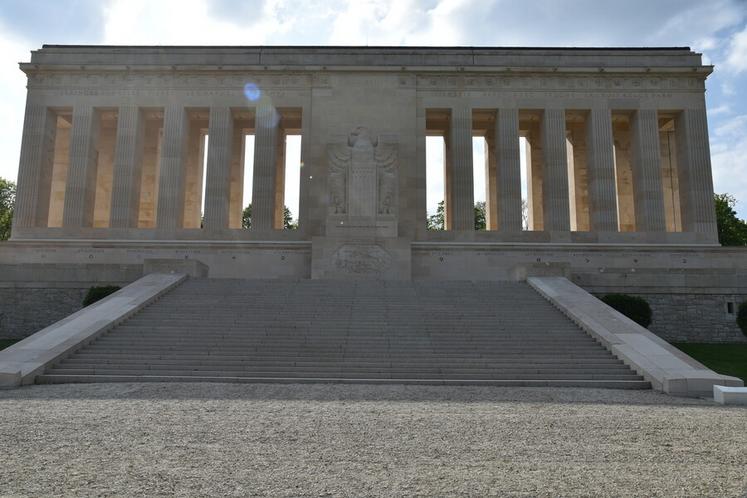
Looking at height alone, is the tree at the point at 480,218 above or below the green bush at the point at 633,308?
above

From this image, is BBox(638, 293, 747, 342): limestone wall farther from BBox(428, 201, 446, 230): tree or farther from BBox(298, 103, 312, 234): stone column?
BBox(428, 201, 446, 230): tree

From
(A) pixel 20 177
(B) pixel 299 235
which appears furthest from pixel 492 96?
(A) pixel 20 177

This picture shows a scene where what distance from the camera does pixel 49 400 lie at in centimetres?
1040

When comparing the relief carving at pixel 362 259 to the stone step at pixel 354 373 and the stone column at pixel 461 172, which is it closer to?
the stone column at pixel 461 172

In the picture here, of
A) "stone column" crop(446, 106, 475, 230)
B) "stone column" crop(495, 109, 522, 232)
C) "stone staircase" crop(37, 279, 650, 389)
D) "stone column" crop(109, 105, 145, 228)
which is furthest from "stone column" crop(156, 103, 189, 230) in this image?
"stone column" crop(495, 109, 522, 232)

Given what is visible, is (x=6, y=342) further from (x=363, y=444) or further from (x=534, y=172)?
(x=534, y=172)

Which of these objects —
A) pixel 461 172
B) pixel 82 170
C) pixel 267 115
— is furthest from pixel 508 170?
pixel 82 170

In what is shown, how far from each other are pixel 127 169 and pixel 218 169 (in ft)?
17.4

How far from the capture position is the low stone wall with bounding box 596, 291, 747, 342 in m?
21.4

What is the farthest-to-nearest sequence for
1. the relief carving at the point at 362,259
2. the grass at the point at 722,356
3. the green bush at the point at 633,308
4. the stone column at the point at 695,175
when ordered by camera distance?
1. the stone column at the point at 695,175
2. the relief carving at the point at 362,259
3. the green bush at the point at 633,308
4. the grass at the point at 722,356

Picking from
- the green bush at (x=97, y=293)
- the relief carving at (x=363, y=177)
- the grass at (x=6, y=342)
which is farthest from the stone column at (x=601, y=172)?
the grass at (x=6, y=342)

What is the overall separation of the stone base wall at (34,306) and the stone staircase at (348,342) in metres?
5.39

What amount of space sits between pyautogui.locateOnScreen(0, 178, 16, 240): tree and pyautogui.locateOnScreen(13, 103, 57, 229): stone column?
2833 cm

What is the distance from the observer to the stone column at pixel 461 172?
105 ft
